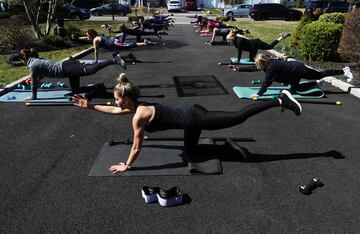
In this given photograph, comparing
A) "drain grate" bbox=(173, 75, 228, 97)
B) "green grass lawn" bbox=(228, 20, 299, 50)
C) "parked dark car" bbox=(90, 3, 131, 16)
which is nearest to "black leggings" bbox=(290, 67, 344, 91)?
"drain grate" bbox=(173, 75, 228, 97)

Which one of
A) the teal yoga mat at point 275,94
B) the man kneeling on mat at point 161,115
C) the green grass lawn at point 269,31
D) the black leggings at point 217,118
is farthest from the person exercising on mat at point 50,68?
the green grass lawn at point 269,31

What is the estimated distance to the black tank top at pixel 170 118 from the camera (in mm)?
5250

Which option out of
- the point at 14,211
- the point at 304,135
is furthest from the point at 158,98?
the point at 14,211

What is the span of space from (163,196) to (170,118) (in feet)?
4.02

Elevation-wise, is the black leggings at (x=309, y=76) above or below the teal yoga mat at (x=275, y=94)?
above

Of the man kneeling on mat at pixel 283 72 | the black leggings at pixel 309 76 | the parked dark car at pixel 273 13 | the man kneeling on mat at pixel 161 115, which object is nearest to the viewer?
the man kneeling on mat at pixel 161 115

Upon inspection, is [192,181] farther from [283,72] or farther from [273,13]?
[273,13]

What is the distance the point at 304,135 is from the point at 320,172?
1590mm

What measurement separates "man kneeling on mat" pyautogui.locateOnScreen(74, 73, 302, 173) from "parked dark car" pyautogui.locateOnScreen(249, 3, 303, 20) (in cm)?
3363

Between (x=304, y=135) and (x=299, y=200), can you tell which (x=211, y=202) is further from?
(x=304, y=135)

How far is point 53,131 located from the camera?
757 cm

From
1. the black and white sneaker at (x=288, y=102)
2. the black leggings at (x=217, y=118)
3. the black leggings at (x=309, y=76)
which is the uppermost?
the black and white sneaker at (x=288, y=102)

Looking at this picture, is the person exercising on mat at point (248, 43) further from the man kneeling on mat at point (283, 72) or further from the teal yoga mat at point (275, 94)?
the man kneeling on mat at point (283, 72)

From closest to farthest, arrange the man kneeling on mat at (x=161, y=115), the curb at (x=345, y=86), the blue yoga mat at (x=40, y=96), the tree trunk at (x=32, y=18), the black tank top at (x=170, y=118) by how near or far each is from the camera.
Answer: the man kneeling on mat at (x=161, y=115) < the black tank top at (x=170, y=118) < the blue yoga mat at (x=40, y=96) < the curb at (x=345, y=86) < the tree trunk at (x=32, y=18)
